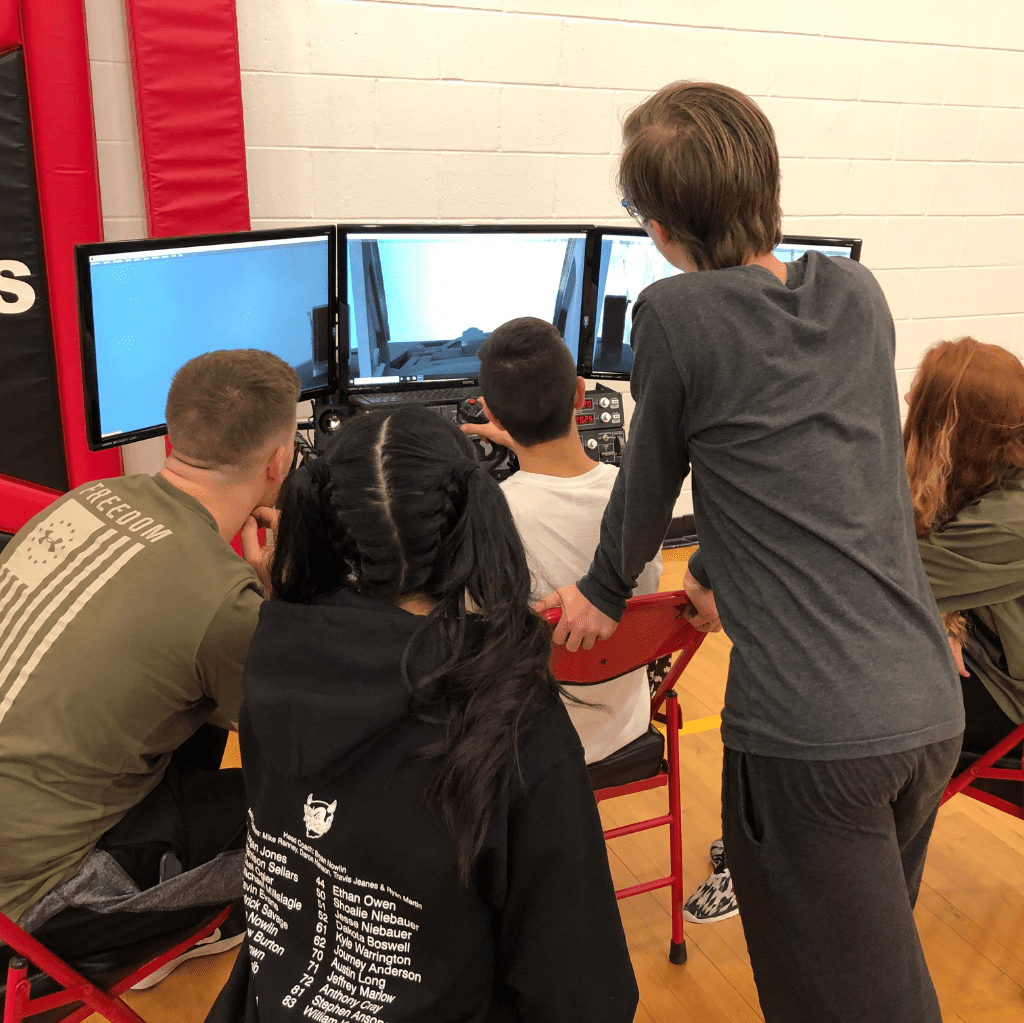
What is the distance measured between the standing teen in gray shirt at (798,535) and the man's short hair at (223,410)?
631 millimetres

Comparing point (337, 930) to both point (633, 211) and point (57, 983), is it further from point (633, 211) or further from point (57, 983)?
point (633, 211)

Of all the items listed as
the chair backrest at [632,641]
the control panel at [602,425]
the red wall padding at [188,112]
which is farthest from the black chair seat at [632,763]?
the red wall padding at [188,112]

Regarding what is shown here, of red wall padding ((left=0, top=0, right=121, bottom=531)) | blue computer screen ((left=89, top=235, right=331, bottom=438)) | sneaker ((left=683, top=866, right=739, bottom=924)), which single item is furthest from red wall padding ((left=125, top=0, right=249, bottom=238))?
sneaker ((left=683, top=866, right=739, bottom=924))

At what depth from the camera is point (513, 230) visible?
7.72 feet

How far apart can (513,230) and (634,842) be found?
1461 mm

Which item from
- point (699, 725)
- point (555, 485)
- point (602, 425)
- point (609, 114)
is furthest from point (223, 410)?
point (609, 114)

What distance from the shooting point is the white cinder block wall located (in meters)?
2.63

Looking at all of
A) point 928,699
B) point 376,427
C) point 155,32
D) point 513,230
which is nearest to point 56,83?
point 155,32

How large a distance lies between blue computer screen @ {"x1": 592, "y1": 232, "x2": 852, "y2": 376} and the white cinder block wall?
626mm

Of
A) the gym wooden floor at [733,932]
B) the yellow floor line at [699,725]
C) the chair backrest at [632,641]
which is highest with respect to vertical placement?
the chair backrest at [632,641]

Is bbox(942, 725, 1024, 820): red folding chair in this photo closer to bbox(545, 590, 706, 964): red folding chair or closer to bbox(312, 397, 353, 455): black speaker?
bbox(545, 590, 706, 964): red folding chair

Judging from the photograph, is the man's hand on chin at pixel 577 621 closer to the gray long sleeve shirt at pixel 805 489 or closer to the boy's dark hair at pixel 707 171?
the gray long sleeve shirt at pixel 805 489

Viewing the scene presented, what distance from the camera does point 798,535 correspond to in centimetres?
105

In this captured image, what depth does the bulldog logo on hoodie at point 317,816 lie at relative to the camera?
87 centimetres
